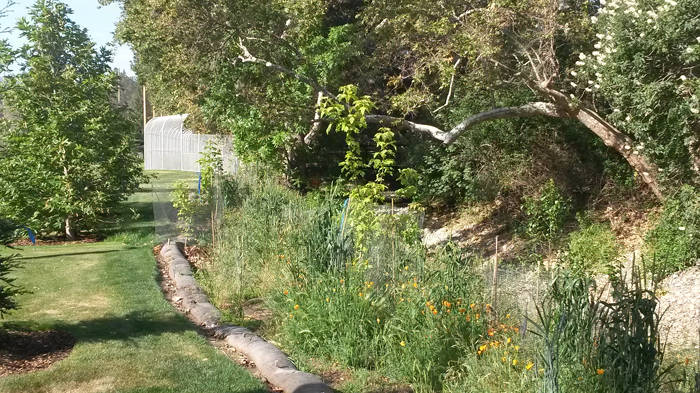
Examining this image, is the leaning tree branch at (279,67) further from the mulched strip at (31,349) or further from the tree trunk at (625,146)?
the mulched strip at (31,349)

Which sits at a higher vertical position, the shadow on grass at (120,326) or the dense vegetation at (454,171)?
the dense vegetation at (454,171)

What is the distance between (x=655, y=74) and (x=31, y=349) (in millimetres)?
9458

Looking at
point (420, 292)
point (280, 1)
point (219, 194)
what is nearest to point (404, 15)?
point (280, 1)

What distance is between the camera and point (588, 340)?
14.1ft

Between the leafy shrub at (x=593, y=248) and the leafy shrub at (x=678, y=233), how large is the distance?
647mm

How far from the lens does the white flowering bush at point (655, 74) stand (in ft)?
32.0

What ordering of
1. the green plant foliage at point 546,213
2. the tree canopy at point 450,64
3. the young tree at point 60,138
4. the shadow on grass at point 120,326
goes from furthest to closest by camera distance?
the young tree at point 60,138
the green plant foliage at point 546,213
the tree canopy at point 450,64
the shadow on grass at point 120,326

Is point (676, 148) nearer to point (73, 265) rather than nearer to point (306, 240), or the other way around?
point (306, 240)

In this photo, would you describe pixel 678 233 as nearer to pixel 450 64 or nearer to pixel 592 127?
pixel 592 127

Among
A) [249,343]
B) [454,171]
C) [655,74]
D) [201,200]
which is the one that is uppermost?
[655,74]

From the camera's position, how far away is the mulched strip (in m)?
5.67

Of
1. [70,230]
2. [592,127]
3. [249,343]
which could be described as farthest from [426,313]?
[70,230]

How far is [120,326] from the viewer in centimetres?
696

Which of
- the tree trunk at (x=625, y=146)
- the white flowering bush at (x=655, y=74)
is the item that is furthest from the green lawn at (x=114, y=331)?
the tree trunk at (x=625, y=146)
